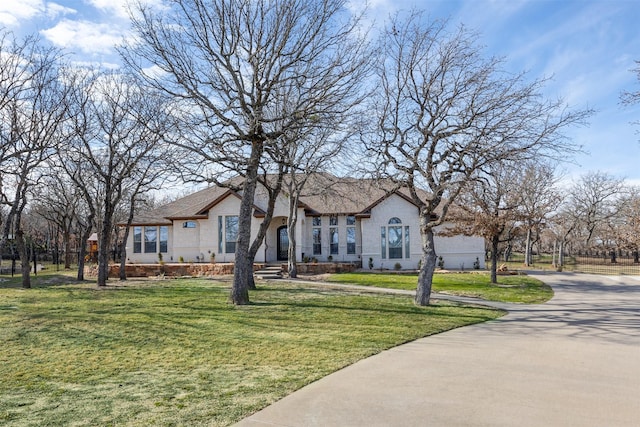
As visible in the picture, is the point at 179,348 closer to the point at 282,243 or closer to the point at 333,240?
the point at 333,240

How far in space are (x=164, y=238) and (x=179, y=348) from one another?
24.5m

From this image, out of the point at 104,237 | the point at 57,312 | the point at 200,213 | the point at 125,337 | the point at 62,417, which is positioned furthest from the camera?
the point at 200,213

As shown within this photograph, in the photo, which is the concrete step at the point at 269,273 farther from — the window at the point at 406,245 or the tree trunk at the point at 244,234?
the tree trunk at the point at 244,234

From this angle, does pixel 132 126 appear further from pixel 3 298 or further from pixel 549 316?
pixel 549 316

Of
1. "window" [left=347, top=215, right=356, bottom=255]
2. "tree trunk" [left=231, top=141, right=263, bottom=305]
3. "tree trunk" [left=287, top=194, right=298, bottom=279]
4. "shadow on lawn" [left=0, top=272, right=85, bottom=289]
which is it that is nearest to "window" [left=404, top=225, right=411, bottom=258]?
"window" [left=347, top=215, right=356, bottom=255]

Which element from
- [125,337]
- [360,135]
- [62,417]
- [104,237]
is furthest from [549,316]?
[104,237]

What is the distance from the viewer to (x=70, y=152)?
765 inches

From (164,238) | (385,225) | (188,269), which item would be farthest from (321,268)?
(164,238)

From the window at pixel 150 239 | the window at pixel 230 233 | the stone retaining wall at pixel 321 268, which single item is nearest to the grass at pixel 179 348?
the stone retaining wall at pixel 321 268

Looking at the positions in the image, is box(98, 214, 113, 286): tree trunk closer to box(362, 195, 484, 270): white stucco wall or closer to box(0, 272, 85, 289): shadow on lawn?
box(0, 272, 85, 289): shadow on lawn

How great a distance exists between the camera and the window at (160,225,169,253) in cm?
3117

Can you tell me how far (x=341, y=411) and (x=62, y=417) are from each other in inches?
113

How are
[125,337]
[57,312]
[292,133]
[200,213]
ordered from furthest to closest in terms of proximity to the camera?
[200,213]
[292,133]
[57,312]
[125,337]

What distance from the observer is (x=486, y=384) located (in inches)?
235
